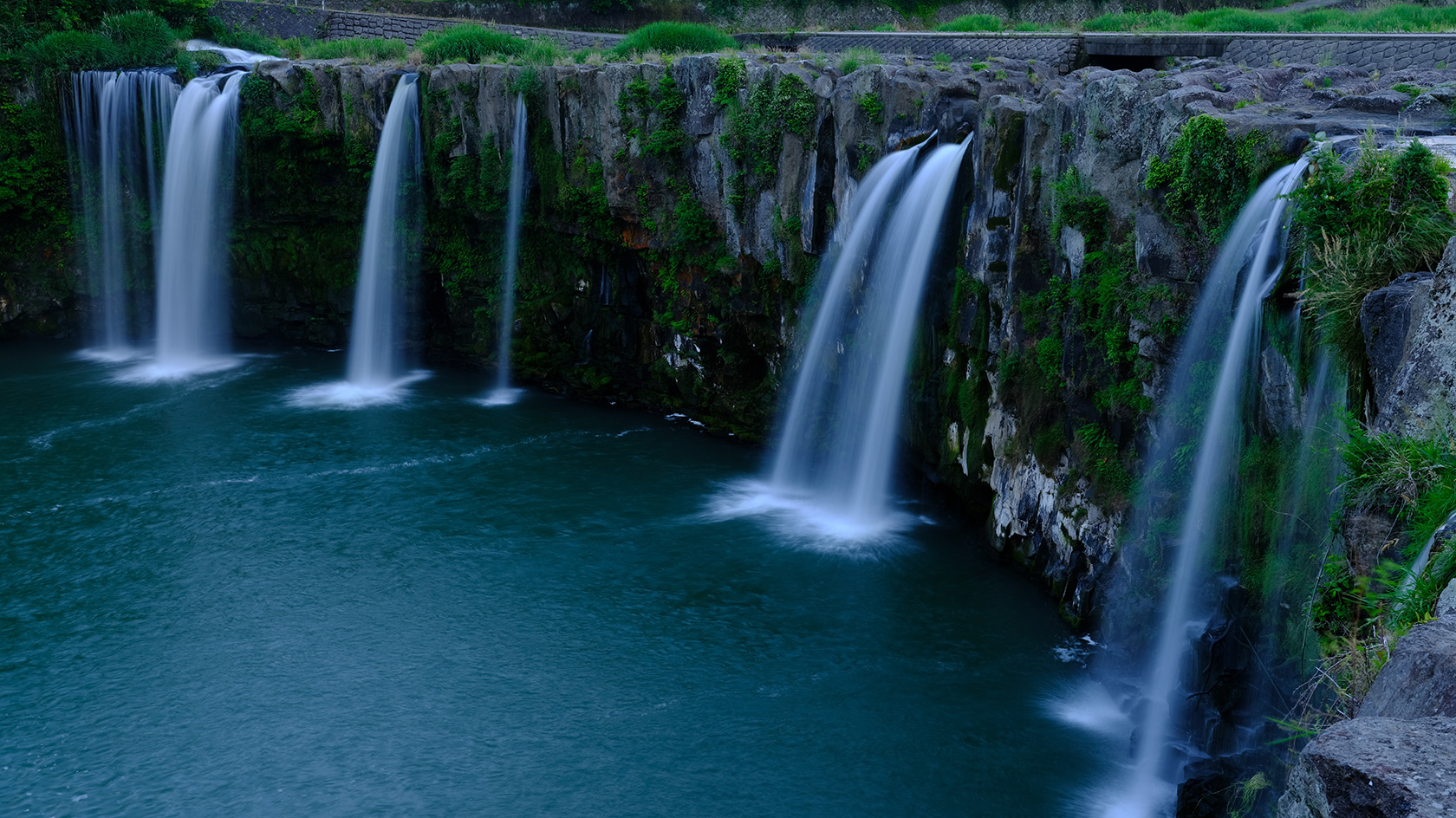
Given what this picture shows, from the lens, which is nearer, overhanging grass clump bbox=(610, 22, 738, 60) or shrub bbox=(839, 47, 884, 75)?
shrub bbox=(839, 47, 884, 75)

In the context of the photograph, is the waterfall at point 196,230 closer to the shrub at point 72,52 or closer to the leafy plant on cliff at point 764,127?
the shrub at point 72,52

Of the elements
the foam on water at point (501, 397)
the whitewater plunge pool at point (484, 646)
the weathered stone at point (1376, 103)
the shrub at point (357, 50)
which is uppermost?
the shrub at point (357, 50)

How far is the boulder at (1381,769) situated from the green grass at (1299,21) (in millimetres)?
19377

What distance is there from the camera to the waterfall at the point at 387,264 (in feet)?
77.4

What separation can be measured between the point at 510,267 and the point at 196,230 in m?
8.34

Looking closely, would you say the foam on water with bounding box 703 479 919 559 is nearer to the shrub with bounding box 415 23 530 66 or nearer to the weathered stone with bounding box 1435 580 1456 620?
the weathered stone with bounding box 1435 580 1456 620

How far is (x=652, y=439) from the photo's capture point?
20.9 metres

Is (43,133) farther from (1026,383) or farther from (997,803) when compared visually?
(997,803)

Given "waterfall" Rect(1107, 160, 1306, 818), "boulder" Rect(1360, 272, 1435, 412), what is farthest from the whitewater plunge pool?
"boulder" Rect(1360, 272, 1435, 412)

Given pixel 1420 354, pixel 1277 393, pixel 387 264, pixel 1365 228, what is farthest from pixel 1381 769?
pixel 387 264

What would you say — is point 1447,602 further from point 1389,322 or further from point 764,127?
point 764,127

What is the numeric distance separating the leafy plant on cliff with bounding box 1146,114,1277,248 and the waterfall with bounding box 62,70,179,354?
23.2 metres

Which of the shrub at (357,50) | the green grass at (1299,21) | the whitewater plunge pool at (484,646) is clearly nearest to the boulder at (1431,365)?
the whitewater plunge pool at (484,646)

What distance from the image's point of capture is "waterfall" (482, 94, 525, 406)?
893 inches
